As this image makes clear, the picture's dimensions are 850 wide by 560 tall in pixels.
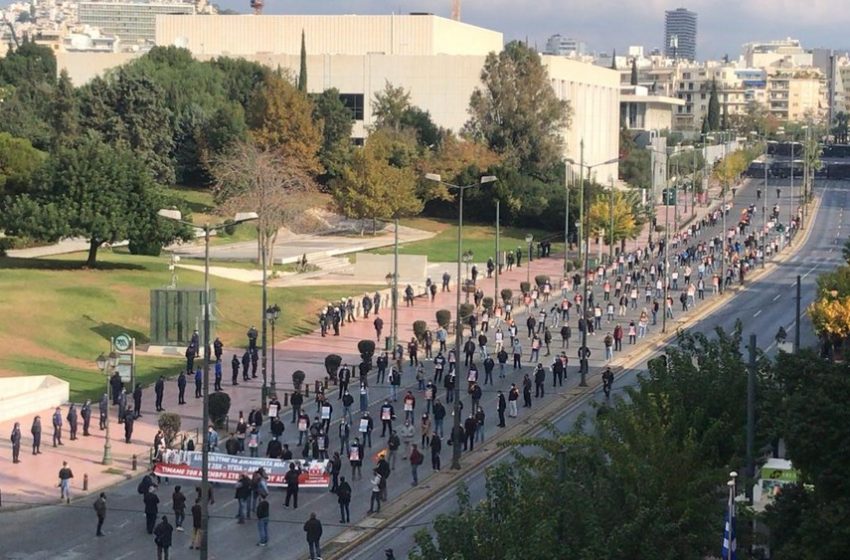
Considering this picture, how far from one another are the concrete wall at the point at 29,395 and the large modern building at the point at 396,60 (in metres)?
72.1

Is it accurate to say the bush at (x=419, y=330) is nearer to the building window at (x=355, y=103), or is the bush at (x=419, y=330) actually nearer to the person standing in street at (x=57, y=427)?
the person standing in street at (x=57, y=427)

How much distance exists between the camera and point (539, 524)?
21203 mm

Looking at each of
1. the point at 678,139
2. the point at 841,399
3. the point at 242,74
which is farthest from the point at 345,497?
the point at 678,139

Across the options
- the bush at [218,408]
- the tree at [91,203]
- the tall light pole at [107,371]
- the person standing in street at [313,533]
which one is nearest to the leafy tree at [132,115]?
the tree at [91,203]

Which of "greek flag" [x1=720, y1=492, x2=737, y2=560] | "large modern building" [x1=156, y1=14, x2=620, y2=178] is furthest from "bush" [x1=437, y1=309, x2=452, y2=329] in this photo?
"large modern building" [x1=156, y1=14, x2=620, y2=178]

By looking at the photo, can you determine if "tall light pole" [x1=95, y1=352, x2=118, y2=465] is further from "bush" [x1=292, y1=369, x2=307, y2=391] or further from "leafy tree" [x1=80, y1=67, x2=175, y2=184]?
"leafy tree" [x1=80, y1=67, x2=175, y2=184]

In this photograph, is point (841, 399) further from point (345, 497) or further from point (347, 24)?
point (347, 24)

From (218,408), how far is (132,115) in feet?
200

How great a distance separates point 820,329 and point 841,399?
1100 inches

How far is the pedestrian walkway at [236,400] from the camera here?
35.7m

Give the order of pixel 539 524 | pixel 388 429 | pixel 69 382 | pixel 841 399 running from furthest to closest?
pixel 69 382
pixel 388 429
pixel 841 399
pixel 539 524

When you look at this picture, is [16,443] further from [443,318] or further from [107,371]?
[443,318]

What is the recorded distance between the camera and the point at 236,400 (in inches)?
1777

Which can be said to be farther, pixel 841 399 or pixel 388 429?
pixel 388 429
